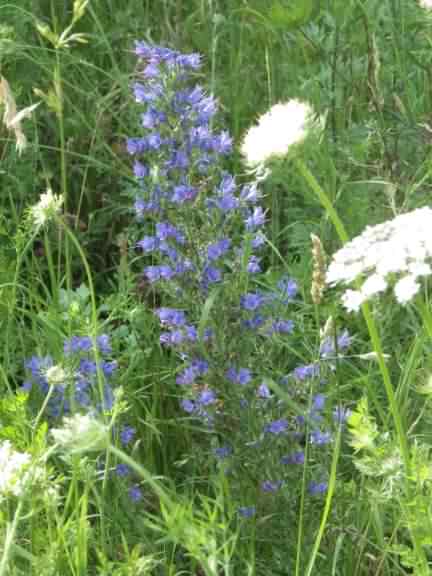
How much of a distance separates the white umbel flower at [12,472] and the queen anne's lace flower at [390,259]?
54cm

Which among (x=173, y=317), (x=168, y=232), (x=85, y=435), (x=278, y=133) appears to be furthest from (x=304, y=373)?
(x=85, y=435)

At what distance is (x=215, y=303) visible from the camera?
2.27 meters

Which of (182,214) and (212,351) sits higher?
(182,214)

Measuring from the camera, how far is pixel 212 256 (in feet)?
7.41

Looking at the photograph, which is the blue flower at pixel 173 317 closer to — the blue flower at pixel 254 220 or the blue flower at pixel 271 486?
the blue flower at pixel 254 220

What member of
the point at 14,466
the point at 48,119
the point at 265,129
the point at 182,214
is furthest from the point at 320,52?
the point at 14,466

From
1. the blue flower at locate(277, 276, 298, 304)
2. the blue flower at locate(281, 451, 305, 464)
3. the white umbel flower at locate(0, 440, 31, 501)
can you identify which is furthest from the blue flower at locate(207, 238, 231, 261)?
the white umbel flower at locate(0, 440, 31, 501)

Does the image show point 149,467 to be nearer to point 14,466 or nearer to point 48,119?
point 14,466

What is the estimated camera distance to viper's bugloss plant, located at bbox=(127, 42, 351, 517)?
226 centimetres

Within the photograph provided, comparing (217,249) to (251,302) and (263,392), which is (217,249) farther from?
(263,392)

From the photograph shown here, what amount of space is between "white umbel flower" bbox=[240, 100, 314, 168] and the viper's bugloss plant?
0.48m

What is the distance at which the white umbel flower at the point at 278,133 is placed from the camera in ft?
5.60

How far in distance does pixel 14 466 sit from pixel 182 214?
770mm

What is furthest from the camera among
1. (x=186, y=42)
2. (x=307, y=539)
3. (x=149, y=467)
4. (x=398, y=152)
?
(x=186, y=42)
